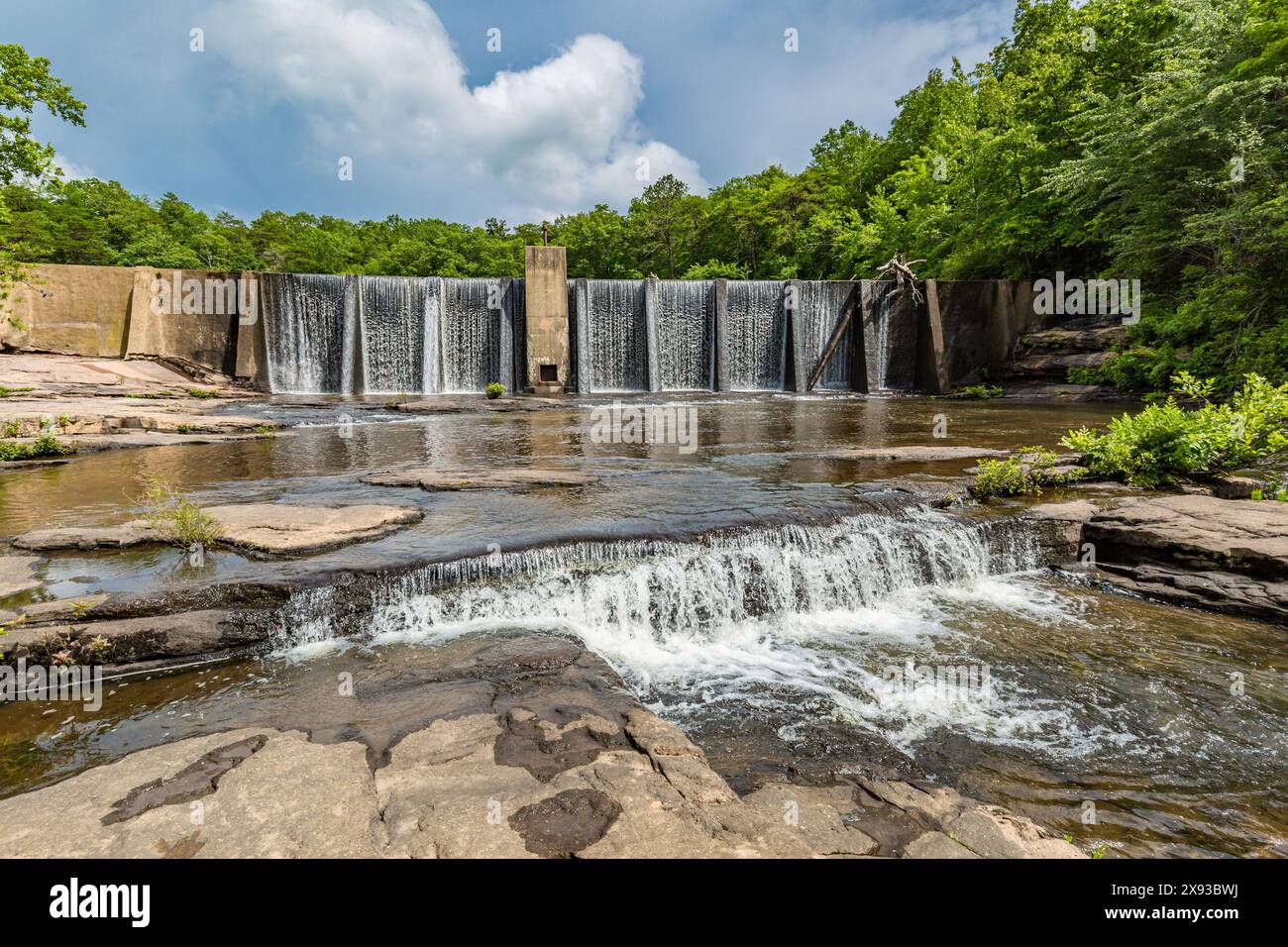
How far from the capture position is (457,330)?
23250mm

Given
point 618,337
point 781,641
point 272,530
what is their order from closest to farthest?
1. point 781,641
2. point 272,530
3. point 618,337

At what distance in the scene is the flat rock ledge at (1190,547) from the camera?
16.9ft

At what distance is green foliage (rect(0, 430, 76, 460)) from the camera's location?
882cm

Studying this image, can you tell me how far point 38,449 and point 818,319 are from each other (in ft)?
78.8

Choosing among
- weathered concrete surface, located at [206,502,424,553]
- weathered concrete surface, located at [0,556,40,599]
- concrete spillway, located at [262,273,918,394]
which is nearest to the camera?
weathered concrete surface, located at [0,556,40,599]

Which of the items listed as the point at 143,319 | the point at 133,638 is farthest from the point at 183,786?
the point at 143,319

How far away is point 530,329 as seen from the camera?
903 inches

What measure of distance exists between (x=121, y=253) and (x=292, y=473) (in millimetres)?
50773

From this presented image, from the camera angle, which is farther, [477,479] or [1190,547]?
[477,479]

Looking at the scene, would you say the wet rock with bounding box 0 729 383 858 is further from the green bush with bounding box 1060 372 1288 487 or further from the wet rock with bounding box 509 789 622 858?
the green bush with bounding box 1060 372 1288 487

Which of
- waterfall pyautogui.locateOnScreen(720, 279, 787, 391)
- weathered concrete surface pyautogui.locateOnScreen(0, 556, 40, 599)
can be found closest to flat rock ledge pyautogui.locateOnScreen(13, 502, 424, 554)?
weathered concrete surface pyautogui.locateOnScreen(0, 556, 40, 599)

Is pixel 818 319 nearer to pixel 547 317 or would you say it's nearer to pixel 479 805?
pixel 547 317

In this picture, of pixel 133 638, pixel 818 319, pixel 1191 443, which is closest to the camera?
pixel 133 638

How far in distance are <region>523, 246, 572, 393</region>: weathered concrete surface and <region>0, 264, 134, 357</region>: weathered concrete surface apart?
44.3 feet
